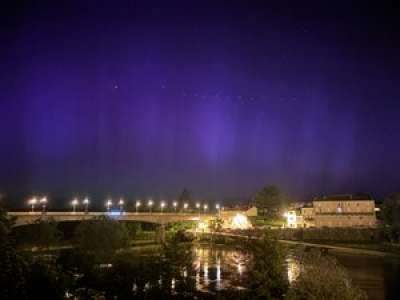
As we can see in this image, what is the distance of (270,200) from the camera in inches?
4961

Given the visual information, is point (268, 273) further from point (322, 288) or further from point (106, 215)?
point (106, 215)

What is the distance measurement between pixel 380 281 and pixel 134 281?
29.2m

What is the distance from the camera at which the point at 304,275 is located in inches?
874

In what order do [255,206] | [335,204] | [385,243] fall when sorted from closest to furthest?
[385,243], [335,204], [255,206]

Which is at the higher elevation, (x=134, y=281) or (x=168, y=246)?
(x=168, y=246)

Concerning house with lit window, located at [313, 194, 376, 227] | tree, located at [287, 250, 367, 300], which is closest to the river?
tree, located at [287, 250, 367, 300]

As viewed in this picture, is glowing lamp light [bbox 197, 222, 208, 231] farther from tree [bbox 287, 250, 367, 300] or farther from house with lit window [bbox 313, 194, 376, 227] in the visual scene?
tree [bbox 287, 250, 367, 300]

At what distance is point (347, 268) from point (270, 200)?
76.5 meters

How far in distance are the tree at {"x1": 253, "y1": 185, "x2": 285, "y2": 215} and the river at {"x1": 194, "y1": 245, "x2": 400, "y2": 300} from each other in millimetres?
59921

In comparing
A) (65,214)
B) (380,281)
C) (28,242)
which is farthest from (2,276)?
(65,214)

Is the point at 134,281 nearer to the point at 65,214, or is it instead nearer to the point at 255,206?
the point at 65,214

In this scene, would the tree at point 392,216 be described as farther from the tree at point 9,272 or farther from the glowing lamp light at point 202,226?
the tree at point 9,272

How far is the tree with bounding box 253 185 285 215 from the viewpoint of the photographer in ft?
414

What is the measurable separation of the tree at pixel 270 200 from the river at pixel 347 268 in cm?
5992
